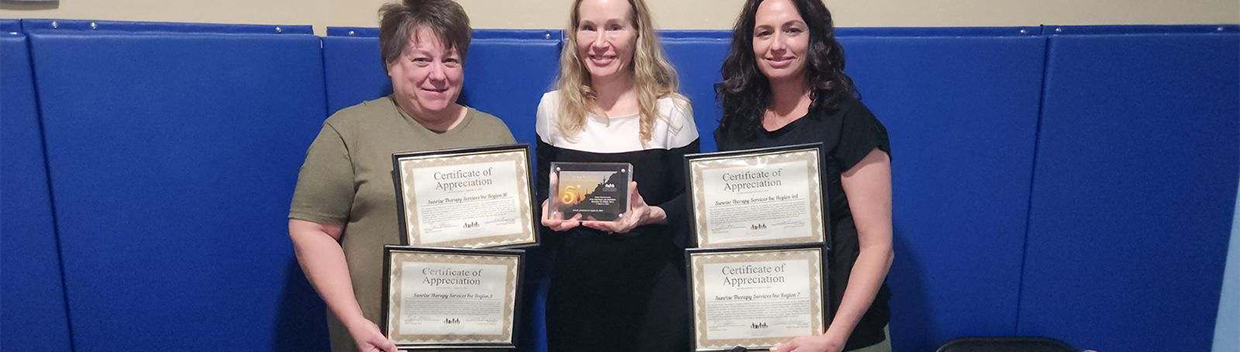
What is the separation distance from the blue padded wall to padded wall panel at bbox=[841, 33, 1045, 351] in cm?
225

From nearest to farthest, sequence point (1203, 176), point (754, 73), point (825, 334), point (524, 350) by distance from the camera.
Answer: point (825, 334), point (754, 73), point (1203, 176), point (524, 350)

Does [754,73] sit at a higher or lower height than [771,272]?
higher

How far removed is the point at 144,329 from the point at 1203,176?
11.1 feet

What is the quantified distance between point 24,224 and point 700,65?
1889 millimetres

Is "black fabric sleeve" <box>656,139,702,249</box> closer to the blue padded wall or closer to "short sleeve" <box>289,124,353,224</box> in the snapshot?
"short sleeve" <box>289,124,353,224</box>

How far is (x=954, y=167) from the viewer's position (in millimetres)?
2268

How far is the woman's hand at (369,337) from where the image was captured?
1.68 metres

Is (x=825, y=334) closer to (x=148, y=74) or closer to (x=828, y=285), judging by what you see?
(x=828, y=285)

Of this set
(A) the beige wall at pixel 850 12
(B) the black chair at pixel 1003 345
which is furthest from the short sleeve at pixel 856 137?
(A) the beige wall at pixel 850 12

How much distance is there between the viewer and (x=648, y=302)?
76.5 inches

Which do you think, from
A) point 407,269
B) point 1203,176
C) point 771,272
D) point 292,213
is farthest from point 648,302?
point 1203,176

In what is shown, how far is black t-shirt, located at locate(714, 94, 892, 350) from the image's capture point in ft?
5.21

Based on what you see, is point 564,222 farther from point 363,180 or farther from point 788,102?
point 788,102

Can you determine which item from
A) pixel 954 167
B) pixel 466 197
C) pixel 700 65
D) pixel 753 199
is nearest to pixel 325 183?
pixel 466 197
